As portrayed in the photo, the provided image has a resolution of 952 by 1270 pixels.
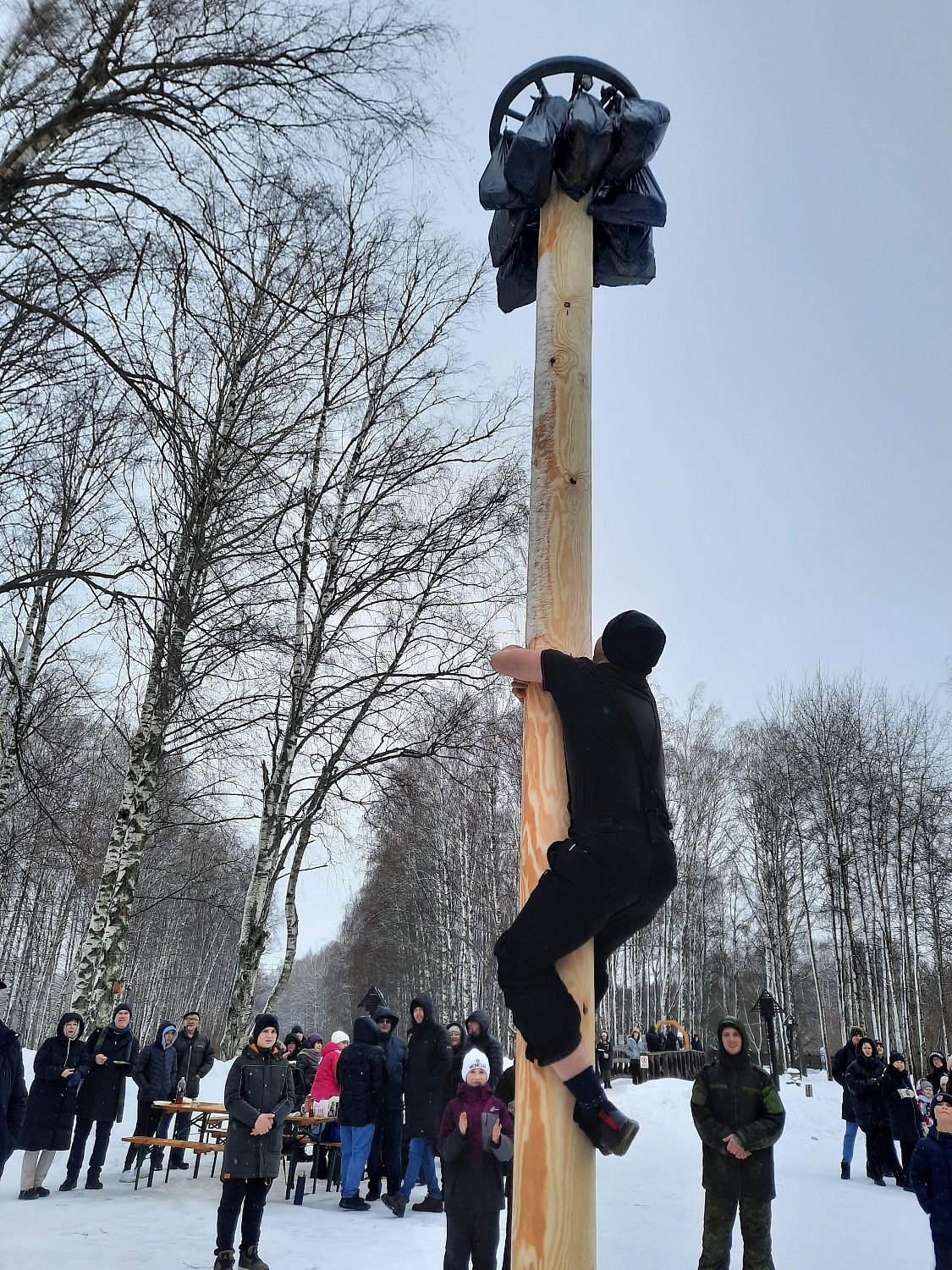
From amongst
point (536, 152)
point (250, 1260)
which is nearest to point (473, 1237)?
point (250, 1260)

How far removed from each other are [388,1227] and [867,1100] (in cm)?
617

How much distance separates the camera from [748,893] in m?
34.6

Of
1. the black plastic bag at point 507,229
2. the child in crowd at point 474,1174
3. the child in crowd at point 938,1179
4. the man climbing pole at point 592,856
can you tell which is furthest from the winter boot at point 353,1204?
the black plastic bag at point 507,229

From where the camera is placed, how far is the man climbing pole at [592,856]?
2.02 meters

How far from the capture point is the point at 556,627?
2492mm

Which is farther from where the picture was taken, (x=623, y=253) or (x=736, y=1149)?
(x=736, y=1149)

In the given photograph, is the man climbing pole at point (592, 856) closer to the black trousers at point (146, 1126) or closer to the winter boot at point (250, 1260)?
the winter boot at point (250, 1260)

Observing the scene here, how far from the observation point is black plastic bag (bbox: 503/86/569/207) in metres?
2.94

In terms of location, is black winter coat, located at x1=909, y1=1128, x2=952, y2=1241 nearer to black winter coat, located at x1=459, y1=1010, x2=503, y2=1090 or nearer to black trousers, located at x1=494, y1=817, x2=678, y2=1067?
black winter coat, located at x1=459, y1=1010, x2=503, y2=1090

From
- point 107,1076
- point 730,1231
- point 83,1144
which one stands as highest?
point 107,1076

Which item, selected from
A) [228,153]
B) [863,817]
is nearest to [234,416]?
[228,153]

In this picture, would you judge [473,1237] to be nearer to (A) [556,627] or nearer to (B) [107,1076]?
(A) [556,627]

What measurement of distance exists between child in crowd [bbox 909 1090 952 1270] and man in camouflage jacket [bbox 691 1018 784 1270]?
3.35 feet

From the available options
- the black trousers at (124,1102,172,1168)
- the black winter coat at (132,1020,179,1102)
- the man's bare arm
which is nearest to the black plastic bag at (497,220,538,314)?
the man's bare arm
